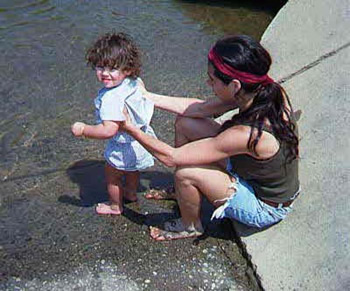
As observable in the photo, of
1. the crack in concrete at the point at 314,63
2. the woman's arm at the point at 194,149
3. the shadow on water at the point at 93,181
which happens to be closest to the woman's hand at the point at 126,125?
the woman's arm at the point at 194,149

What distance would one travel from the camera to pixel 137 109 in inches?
120

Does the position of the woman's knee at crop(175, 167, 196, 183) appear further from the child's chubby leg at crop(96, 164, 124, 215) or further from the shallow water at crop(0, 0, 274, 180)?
the shallow water at crop(0, 0, 274, 180)

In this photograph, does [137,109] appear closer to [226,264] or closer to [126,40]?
[126,40]

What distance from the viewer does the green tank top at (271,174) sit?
113 inches

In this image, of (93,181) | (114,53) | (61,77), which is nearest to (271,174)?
(114,53)

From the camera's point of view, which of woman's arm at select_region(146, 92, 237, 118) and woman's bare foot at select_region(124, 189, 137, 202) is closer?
woman's arm at select_region(146, 92, 237, 118)

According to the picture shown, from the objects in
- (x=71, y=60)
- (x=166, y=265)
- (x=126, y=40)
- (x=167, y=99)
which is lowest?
(x=71, y=60)

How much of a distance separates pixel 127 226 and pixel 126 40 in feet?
3.62

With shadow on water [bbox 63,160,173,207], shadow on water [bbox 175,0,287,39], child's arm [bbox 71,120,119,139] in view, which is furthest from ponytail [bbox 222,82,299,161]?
shadow on water [bbox 175,0,287,39]

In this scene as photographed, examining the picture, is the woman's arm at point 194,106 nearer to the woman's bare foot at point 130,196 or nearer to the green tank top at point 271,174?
the green tank top at point 271,174

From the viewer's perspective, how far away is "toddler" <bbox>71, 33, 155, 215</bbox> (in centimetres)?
288

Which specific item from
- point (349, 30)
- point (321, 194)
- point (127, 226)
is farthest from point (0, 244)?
point (349, 30)

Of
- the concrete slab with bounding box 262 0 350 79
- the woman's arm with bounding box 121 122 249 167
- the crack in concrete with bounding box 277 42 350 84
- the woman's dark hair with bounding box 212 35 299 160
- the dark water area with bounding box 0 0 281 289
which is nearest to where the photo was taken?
the woman's dark hair with bounding box 212 35 299 160

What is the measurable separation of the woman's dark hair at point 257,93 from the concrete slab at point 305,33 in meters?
1.46
